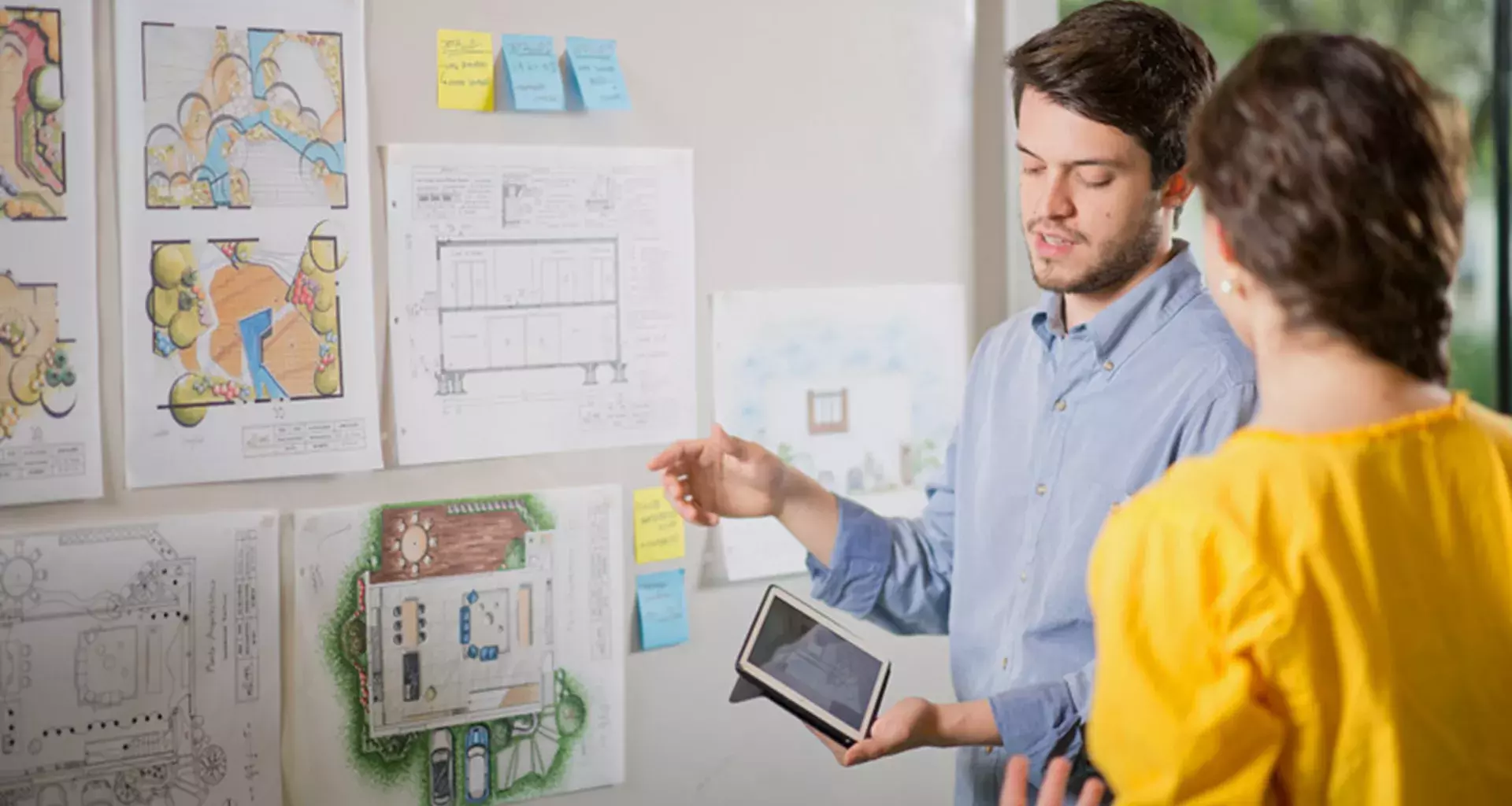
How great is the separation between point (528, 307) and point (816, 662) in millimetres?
598

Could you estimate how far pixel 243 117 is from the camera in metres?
1.52

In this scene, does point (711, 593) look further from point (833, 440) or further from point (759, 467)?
point (759, 467)

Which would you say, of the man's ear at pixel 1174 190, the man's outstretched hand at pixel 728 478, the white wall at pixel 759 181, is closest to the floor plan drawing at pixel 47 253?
the white wall at pixel 759 181

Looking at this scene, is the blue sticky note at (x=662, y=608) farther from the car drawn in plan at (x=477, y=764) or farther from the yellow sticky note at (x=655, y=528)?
the car drawn in plan at (x=477, y=764)

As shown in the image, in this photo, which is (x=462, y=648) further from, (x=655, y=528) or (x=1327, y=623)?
(x=1327, y=623)

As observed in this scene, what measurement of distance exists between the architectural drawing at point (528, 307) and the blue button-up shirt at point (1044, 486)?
0.43 metres

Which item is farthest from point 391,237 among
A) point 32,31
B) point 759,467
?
point 759,467

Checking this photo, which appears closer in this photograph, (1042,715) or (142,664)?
(1042,715)

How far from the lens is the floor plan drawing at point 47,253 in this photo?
1418 millimetres

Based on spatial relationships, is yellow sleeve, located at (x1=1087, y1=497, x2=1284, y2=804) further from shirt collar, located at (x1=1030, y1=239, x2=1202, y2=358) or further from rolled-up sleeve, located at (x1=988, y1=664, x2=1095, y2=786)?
shirt collar, located at (x1=1030, y1=239, x2=1202, y2=358)

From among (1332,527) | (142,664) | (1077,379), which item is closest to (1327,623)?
(1332,527)

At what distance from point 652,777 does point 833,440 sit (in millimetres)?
533

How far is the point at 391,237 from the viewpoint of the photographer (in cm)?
161

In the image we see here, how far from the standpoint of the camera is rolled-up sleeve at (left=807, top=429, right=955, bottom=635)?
150 centimetres
